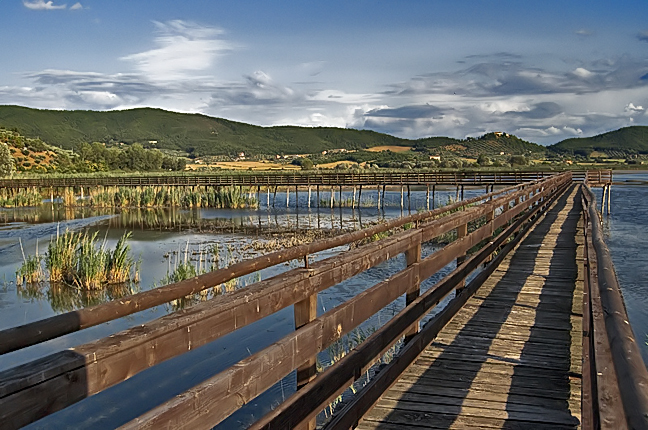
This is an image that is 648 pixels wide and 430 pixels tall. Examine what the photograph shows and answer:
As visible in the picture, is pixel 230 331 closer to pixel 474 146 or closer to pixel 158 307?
pixel 158 307

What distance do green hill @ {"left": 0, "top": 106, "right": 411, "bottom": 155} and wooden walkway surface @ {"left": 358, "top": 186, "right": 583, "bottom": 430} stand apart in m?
156

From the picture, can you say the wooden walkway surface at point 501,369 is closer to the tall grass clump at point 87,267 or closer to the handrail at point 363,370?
the handrail at point 363,370

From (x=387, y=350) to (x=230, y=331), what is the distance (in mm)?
1802

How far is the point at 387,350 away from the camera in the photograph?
3998mm

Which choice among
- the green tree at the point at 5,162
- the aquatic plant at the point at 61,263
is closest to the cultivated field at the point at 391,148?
the green tree at the point at 5,162

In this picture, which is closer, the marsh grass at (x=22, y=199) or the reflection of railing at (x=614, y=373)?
the reflection of railing at (x=614, y=373)

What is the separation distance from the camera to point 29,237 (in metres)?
Answer: 23.5

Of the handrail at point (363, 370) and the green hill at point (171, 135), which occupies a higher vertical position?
the green hill at point (171, 135)

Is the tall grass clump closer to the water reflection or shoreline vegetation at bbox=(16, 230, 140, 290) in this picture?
shoreline vegetation at bbox=(16, 230, 140, 290)

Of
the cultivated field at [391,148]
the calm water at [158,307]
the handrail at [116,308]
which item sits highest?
the cultivated field at [391,148]

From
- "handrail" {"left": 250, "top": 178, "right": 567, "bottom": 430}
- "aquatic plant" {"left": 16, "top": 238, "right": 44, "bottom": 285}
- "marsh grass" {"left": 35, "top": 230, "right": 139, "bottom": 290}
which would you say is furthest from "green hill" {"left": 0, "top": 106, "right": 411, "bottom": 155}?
"handrail" {"left": 250, "top": 178, "right": 567, "bottom": 430}

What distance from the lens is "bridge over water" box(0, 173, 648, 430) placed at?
173 centimetres

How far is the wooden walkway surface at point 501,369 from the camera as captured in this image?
11.8 feet

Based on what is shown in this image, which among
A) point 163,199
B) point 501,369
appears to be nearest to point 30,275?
point 501,369
